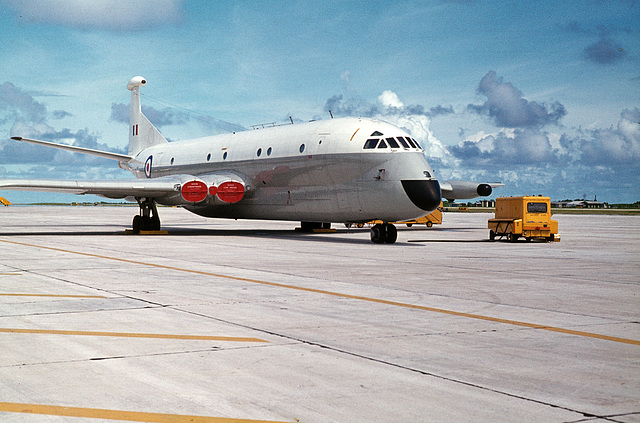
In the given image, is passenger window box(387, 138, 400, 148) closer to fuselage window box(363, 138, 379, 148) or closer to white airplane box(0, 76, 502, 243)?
white airplane box(0, 76, 502, 243)

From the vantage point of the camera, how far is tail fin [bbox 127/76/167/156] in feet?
136

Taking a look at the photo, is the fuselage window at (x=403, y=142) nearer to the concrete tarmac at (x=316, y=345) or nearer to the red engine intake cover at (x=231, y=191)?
the red engine intake cover at (x=231, y=191)

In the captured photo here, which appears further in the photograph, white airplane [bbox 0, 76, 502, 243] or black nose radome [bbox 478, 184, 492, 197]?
black nose radome [bbox 478, 184, 492, 197]

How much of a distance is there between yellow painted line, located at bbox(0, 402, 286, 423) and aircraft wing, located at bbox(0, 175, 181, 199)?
72.3ft

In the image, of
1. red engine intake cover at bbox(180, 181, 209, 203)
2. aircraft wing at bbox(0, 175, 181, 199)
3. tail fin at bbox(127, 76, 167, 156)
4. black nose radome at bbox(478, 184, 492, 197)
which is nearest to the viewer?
aircraft wing at bbox(0, 175, 181, 199)

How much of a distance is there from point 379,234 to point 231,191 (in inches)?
337

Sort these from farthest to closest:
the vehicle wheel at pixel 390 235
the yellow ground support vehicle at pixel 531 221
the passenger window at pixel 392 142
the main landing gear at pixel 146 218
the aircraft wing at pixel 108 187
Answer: the main landing gear at pixel 146 218, the yellow ground support vehicle at pixel 531 221, the aircraft wing at pixel 108 187, the vehicle wheel at pixel 390 235, the passenger window at pixel 392 142

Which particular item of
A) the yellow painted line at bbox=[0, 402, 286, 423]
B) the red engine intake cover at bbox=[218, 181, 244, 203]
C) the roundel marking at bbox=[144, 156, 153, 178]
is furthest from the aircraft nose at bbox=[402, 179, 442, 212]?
the roundel marking at bbox=[144, 156, 153, 178]

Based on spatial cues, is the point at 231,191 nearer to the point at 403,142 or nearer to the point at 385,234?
the point at 385,234

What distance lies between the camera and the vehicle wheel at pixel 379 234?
2420 cm

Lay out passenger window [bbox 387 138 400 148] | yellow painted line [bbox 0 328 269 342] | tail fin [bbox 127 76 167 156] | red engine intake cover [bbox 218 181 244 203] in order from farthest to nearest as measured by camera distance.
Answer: tail fin [bbox 127 76 167 156]
red engine intake cover [bbox 218 181 244 203]
passenger window [bbox 387 138 400 148]
yellow painted line [bbox 0 328 269 342]

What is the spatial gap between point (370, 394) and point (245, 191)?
25.3 metres

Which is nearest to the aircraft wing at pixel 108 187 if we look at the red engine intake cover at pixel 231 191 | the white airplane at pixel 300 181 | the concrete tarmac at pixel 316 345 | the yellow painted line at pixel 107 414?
the white airplane at pixel 300 181

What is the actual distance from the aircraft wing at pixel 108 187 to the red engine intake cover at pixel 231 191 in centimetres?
182
